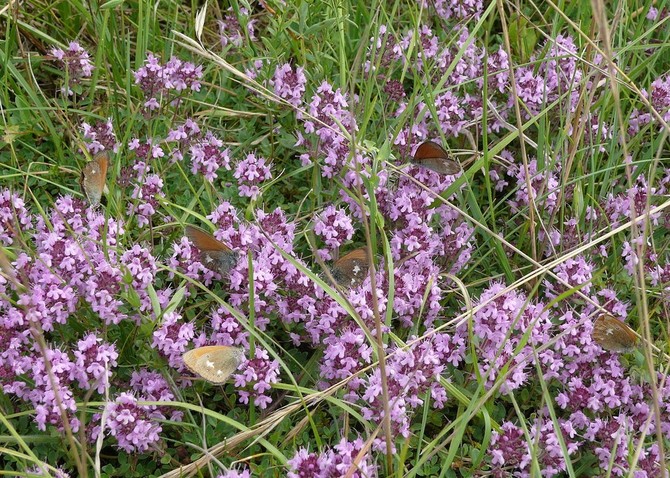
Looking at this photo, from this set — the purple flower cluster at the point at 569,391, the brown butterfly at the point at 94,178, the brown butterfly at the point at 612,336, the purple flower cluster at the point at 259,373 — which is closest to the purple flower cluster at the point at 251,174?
the brown butterfly at the point at 94,178

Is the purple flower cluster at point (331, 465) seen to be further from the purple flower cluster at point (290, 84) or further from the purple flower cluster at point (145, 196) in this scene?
the purple flower cluster at point (290, 84)

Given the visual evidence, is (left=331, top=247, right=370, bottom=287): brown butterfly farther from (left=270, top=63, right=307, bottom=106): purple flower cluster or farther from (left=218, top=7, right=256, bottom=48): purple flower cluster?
(left=218, top=7, right=256, bottom=48): purple flower cluster

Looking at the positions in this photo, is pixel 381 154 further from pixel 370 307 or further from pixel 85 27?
pixel 85 27

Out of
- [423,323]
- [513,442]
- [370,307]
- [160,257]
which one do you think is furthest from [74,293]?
[513,442]

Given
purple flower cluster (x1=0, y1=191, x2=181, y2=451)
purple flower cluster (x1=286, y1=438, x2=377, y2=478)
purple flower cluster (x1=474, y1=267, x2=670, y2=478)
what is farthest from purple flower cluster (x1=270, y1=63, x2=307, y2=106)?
purple flower cluster (x1=286, y1=438, x2=377, y2=478)

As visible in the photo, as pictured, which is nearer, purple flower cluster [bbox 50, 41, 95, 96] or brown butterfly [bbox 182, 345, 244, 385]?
brown butterfly [bbox 182, 345, 244, 385]

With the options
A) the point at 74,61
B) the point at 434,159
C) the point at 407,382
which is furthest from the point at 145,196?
the point at 407,382

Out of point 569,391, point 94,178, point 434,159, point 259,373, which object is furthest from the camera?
point 434,159

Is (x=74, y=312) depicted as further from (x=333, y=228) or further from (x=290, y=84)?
(x=290, y=84)
